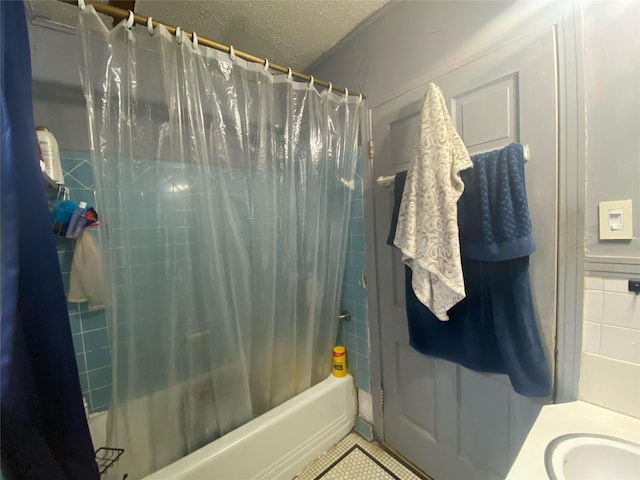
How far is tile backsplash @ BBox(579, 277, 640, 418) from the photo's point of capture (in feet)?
2.21

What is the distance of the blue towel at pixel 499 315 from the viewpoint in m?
0.79

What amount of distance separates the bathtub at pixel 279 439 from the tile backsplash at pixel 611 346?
3.52ft

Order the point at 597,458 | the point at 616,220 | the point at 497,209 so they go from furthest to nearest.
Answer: the point at 497,209 → the point at 616,220 → the point at 597,458

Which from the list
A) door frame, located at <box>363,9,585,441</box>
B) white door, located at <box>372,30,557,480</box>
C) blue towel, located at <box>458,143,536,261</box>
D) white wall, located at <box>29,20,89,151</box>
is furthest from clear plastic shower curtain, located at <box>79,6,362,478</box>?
door frame, located at <box>363,9,585,441</box>

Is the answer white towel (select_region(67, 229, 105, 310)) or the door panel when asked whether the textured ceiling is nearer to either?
the door panel

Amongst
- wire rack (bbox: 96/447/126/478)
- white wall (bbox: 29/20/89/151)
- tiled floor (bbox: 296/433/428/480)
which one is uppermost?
white wall (bbox: 29/20/89/151)

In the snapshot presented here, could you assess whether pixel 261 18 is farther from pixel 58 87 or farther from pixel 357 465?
pixel 357 465

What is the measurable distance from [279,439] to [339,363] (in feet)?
1.60

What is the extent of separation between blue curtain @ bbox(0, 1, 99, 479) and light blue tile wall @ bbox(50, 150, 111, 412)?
74cm

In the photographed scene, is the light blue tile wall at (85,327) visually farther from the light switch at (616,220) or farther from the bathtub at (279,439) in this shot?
the light switch at (616,220)

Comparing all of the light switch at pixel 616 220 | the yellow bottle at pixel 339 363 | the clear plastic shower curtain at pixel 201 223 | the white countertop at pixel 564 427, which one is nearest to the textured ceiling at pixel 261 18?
the clear plastic shower curtain at pixel 201 223

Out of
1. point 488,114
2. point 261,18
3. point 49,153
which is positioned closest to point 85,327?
point 49,153

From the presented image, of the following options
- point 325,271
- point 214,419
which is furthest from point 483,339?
point 214,419

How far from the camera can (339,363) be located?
1479 mm
